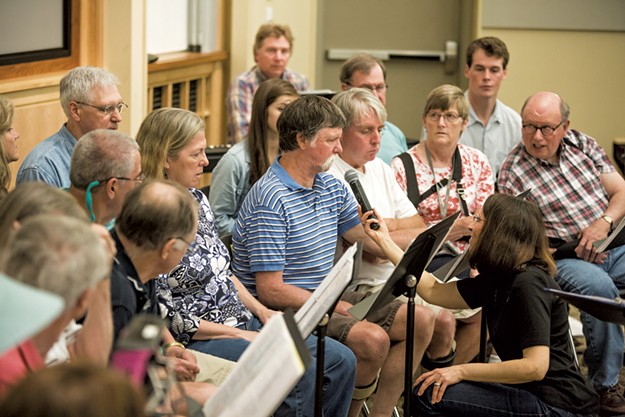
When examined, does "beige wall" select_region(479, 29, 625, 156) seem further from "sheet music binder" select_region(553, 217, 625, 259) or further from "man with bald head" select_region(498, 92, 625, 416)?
"sheet music binder" select_region(553, 217, 625, 259)

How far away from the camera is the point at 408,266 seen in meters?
3.21

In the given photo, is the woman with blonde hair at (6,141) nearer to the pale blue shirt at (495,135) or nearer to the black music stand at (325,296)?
the black music stand at (325,296)

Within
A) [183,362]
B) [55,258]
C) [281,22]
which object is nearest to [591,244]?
[183,362]

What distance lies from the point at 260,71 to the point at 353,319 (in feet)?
10.1

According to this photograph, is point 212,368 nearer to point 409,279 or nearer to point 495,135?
point 409,279

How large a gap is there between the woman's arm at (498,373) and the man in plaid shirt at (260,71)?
3.27m

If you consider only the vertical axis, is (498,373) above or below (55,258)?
below

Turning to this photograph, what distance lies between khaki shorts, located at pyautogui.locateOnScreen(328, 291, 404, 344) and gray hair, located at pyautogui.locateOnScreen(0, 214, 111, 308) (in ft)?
6.02

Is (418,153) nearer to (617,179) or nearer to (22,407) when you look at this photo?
(617,179)

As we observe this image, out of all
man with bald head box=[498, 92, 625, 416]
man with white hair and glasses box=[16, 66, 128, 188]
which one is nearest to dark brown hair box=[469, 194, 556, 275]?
man with bald head box=[498, 92, 625, 416]

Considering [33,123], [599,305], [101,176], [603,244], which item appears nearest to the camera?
[599,305]

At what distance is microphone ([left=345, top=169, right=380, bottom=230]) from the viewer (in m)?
3.68

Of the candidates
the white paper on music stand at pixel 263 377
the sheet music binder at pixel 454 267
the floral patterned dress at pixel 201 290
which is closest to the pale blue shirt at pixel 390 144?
the sheet music binder at pixel 454 267

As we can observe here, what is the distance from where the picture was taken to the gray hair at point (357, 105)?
4.22 metres
